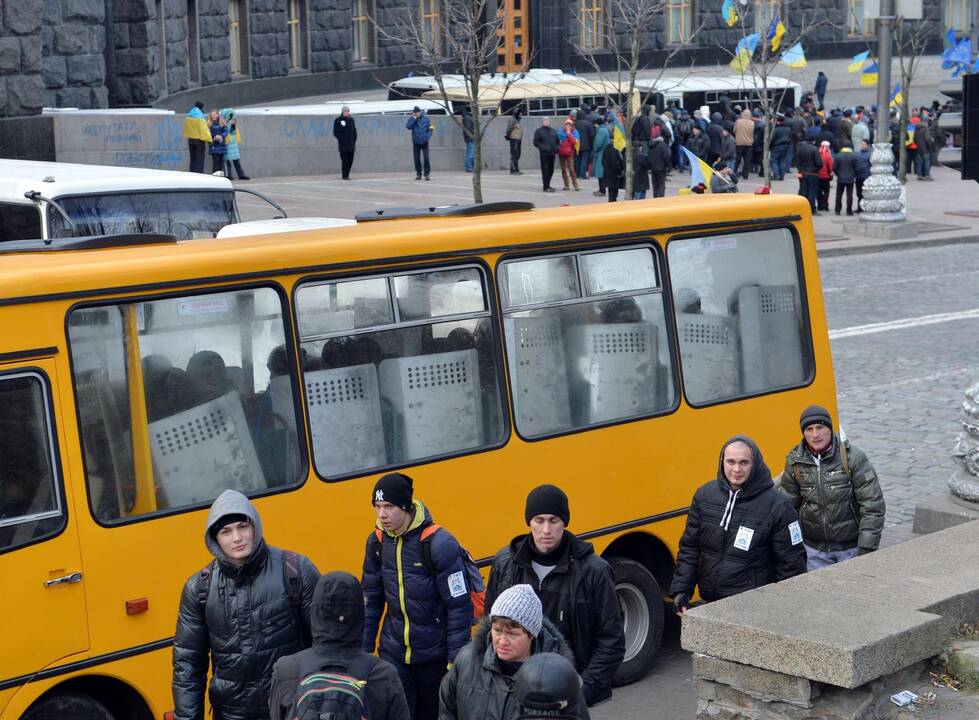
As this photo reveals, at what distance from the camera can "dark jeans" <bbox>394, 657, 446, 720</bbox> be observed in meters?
6.41

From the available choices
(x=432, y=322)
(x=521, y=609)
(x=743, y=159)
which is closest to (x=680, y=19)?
(x=743, y=159)

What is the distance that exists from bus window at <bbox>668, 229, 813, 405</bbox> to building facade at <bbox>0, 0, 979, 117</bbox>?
20.9 metres

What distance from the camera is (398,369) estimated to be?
7445 millimetres

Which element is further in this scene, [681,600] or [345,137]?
[345,137]

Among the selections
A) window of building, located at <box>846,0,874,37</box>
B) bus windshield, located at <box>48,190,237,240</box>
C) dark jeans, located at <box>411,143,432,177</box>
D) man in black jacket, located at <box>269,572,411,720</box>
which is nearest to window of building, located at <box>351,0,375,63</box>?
dark jeans, located at <box>411,143,432,177</box>

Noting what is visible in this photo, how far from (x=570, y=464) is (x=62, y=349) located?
2.92m

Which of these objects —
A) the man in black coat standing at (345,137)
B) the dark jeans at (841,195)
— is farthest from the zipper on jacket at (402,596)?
the man in black coat standing at (345,137)

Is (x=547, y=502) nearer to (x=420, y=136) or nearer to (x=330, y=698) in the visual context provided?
(x=330, y=698)

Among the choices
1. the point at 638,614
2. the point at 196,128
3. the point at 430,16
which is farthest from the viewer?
the point at 430,16

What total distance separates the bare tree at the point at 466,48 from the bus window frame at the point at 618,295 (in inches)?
704

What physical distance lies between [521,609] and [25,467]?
8.14 feet

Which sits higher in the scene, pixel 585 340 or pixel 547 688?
pixel 585 340

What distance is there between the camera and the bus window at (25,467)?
5988 millimetres

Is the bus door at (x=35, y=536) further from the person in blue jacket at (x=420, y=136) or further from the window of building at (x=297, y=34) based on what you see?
the window of building at (x=297, y=34)
